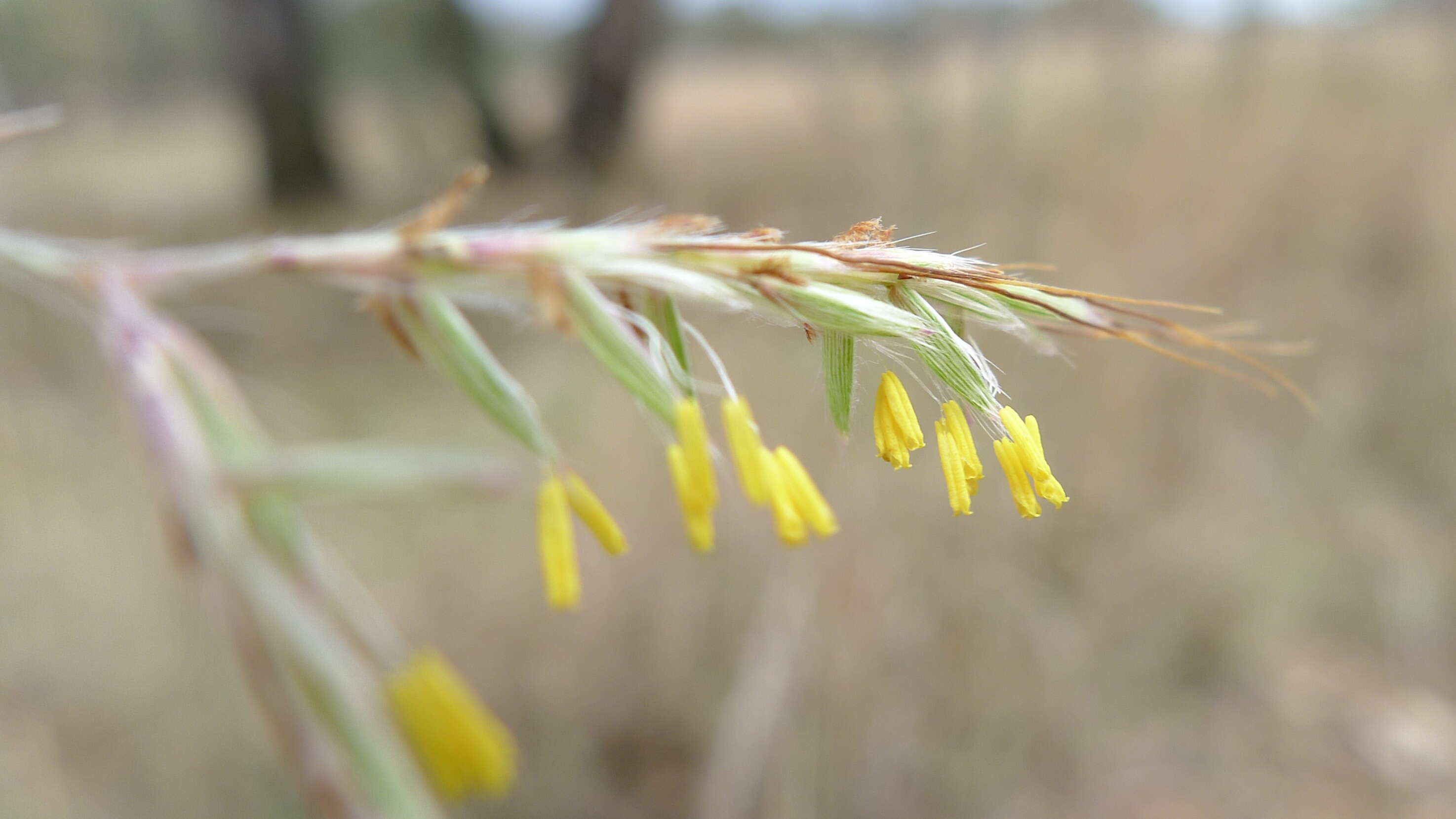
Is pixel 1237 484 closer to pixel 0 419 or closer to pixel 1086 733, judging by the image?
pixel 1086 733

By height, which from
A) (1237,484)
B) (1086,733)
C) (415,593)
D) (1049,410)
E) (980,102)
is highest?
(980,102)

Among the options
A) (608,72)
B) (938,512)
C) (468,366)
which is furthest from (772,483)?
(608,72)

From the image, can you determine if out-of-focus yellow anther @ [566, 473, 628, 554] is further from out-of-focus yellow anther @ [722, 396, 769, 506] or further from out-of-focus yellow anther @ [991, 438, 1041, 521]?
out-of-focus yellow anther @ [991, 438, 1041, 521]

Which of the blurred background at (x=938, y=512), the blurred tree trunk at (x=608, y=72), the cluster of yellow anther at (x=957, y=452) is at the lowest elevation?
the blurred background at (x=938, y=512)

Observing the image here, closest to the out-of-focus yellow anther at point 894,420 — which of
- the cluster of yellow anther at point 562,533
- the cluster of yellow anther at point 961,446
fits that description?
the cluster of yellow anther at point 961,446

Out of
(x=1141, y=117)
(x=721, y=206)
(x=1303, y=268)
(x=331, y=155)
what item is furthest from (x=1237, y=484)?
(x=331, y=155)

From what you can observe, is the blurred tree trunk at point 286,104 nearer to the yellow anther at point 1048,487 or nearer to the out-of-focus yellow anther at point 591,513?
the out-of-focus yellow anther at point 591,513
